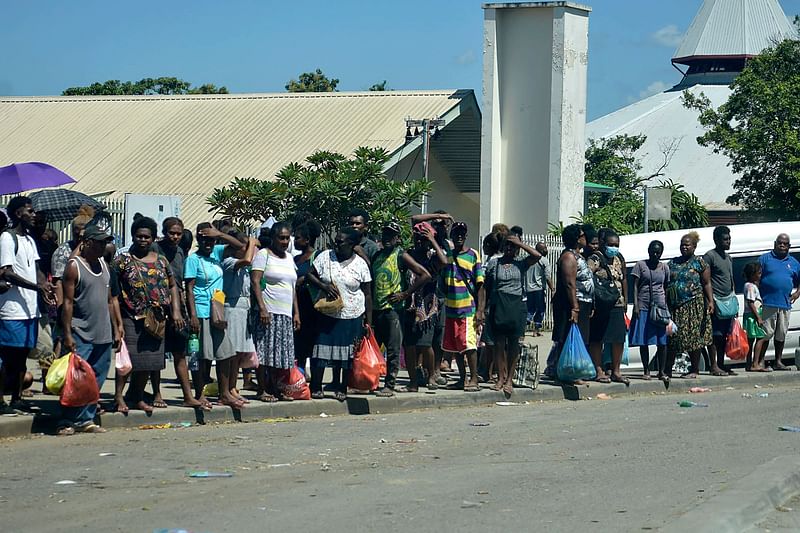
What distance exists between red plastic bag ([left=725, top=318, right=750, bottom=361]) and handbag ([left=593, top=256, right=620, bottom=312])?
8.87ft

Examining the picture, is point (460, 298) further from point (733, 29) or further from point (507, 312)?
point (733, 29)

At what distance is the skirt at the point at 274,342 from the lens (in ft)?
39.3

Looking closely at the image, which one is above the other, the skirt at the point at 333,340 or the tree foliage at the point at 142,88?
the tree foliage at the point at 142,88

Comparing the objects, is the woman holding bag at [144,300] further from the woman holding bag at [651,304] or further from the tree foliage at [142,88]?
the tree foliage at [142,88]

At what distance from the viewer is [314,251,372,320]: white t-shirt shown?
12383 millimetres

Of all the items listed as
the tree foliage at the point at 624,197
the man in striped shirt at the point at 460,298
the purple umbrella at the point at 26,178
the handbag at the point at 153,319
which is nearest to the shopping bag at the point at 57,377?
the handbag at the point at 153,319

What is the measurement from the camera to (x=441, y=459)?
9594 mm

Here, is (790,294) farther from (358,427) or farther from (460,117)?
(460,117)

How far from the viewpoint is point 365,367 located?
1254 cm

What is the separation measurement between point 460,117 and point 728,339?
55.1 feet

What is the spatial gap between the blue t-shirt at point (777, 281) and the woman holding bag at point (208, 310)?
825 cm

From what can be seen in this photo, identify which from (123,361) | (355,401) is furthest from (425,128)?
(123,361)

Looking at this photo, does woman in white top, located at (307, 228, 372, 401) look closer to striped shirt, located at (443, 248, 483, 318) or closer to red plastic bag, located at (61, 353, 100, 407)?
striped shirt, located at (443, 248, 483, 318)

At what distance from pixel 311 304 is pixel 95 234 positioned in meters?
3.08
